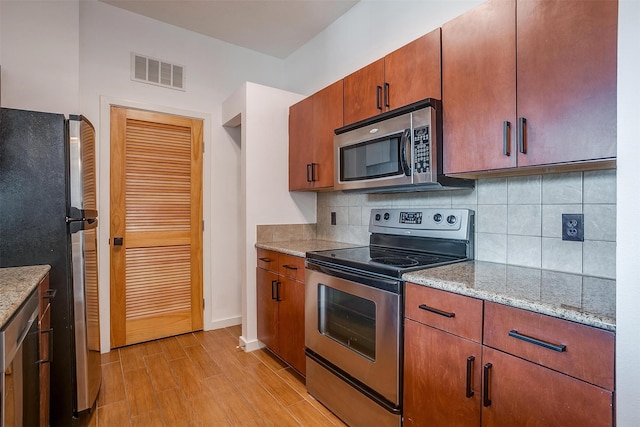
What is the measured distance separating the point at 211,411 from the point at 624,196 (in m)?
2.18

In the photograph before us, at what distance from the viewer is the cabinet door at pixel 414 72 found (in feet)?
5.50

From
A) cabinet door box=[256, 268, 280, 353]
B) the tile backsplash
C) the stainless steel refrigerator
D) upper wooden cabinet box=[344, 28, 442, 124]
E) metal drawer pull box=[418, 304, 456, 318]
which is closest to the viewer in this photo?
metal drawer pull box=[418, 304, 456, 318]

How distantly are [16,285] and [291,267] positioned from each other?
1.45 meters

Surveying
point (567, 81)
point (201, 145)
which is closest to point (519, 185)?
point (567, 81)

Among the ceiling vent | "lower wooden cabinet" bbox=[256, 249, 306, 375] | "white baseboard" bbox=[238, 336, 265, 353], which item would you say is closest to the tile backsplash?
"lower wooden cabinet" bbox=[256, 249, 306, 375]

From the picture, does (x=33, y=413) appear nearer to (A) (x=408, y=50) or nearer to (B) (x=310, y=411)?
(B) (x=310, y=411)

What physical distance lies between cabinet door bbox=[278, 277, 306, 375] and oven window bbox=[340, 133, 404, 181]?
86cm

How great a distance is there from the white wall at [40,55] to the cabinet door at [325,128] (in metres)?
1.76

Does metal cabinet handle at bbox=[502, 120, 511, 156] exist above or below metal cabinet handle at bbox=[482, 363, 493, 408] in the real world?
above

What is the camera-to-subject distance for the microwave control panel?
5.47 feet

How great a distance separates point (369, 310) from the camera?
64.4 inches

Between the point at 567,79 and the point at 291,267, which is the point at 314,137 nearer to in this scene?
the point at 291,267

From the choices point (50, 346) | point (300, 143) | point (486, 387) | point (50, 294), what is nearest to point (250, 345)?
point (50, 346)

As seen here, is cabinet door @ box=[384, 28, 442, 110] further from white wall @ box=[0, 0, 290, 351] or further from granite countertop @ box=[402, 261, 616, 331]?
white wall @ box=[0, 0, 290, 351]
